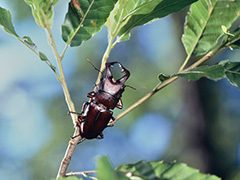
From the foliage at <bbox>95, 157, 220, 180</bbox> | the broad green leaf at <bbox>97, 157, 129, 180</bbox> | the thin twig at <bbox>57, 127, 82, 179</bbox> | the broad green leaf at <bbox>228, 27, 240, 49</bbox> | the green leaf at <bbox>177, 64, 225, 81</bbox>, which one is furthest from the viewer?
the broad green leaf at <bbox>228, 27, 240, 49</bbox>

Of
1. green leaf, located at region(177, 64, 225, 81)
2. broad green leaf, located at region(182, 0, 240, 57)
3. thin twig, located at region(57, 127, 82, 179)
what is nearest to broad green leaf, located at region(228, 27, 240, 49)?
broad green leaf, located at region(182, 0, 240, 57)

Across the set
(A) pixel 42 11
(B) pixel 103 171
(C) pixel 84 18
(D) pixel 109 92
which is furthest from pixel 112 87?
(B) pixel 103 171

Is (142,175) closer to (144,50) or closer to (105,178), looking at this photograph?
(105,178)

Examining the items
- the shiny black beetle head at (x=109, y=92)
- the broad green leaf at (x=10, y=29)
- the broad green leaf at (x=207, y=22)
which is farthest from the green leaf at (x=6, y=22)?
the broad green leaf at (x=207, y=22)

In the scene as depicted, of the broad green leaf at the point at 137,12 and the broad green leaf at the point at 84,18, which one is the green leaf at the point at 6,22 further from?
the broad green leaf at the point at 137,12

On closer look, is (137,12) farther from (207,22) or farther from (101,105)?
(101,105)

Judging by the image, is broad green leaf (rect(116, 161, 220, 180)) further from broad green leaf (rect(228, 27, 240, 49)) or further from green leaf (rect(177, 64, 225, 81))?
broad green leaf (rect(228, 27, 240, 49))
